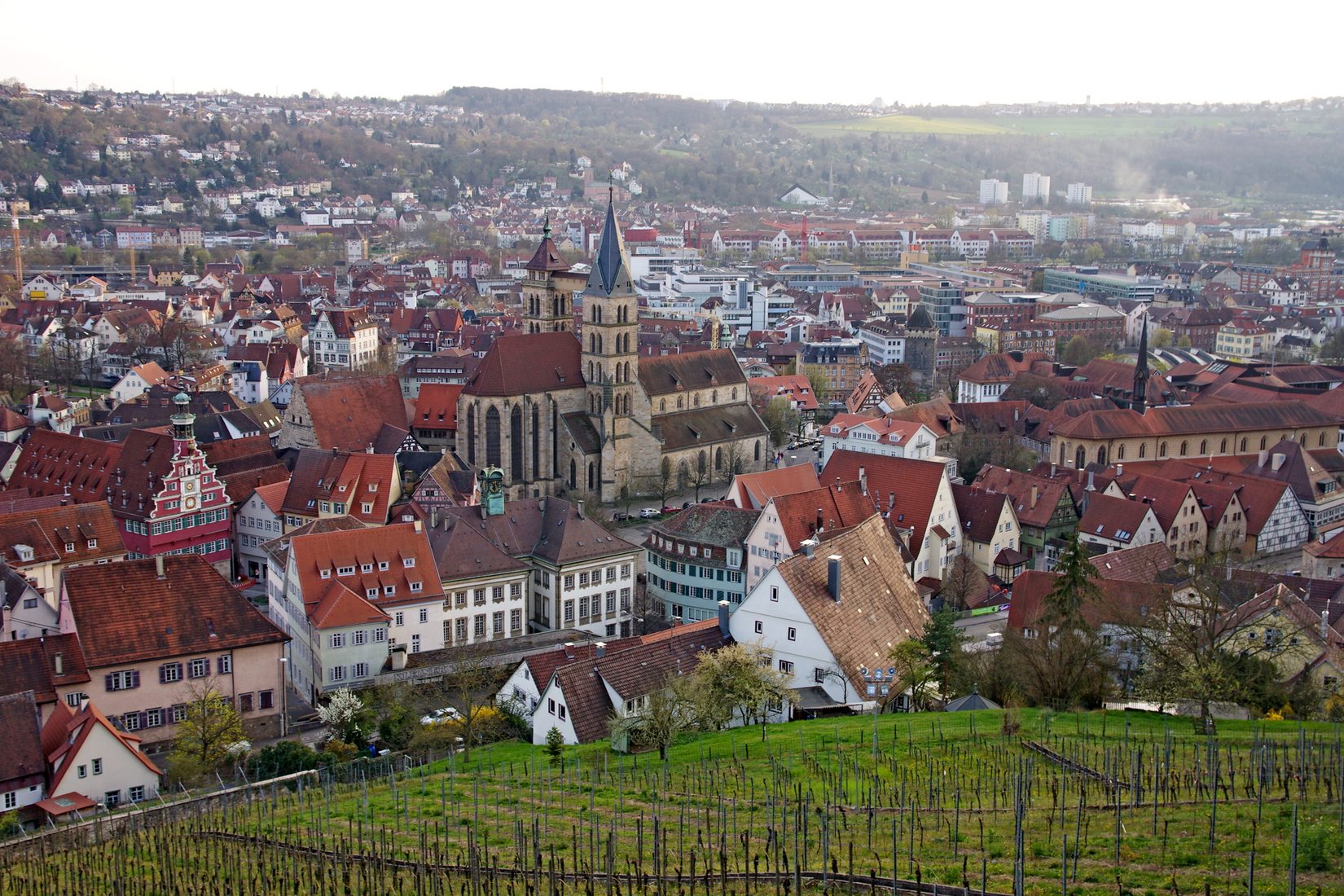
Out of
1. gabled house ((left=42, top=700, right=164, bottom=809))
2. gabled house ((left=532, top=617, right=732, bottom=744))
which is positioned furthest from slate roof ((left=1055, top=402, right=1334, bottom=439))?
gabled house ((left=42, top=700, right=164, bottom=809))

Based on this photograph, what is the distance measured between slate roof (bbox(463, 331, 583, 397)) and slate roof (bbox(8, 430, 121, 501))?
18294 millimetres

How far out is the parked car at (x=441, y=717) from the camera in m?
39.7

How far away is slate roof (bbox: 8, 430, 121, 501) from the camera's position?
60.2 metres

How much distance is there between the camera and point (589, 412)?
244 feet

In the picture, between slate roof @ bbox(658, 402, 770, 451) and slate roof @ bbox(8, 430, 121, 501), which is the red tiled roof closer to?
slate roof @ bbox(658, 402, 770, 451)

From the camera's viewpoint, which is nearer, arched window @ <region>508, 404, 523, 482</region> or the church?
the church

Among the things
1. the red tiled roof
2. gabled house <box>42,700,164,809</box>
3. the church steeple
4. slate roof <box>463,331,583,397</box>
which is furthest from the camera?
the church steeple

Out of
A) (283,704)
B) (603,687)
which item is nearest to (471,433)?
(283,704)

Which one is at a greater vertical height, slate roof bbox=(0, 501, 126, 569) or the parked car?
slate roof bbox=(0, 501, 126, 569)

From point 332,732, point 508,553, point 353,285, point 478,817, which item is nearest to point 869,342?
point 353,285

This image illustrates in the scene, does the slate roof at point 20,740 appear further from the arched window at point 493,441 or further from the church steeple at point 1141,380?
the church steeple at point 1141,380

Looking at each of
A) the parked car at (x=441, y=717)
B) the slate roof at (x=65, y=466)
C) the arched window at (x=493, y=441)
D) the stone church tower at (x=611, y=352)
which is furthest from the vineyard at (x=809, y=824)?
the stone church tower at (x=611, y=352)

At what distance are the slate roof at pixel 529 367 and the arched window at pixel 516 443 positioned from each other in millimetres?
1172

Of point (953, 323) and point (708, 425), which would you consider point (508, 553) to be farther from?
point (953, 323)
